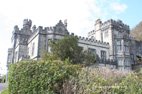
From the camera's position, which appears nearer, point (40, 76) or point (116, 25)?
point (40, 76)

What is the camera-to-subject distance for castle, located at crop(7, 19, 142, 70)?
3969 cm

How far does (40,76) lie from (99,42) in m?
32.0

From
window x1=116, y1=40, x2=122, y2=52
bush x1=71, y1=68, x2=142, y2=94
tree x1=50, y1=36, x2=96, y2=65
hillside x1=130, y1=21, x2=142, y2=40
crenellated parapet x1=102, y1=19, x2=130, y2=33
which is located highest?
hillside x1=130, y1=21, x2=142, y2=40

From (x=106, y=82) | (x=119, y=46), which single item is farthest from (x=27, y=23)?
(x=106, y=82)

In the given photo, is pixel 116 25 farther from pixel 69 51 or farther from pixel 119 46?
pixel 69 51

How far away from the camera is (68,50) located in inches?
1123

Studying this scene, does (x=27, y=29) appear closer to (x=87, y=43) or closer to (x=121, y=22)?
(x=87, y=43)

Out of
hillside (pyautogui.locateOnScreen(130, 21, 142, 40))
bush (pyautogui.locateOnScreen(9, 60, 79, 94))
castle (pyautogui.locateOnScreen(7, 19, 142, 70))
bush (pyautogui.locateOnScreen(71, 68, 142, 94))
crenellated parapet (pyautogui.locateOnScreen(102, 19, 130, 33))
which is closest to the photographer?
bush (pyautogui.locateOnScreen(71, 68, 142, 94))

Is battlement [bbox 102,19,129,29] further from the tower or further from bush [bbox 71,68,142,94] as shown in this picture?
bush [bbox 71,68,142,94]

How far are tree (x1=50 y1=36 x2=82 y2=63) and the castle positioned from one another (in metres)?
10.1

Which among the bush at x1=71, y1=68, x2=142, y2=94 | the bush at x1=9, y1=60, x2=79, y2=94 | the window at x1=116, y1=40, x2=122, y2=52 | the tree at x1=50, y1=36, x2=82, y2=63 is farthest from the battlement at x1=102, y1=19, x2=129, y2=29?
the bush at x1=71, y1=68, x2=142, y2=94

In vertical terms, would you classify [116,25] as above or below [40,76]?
above

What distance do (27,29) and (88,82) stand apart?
3683 cm

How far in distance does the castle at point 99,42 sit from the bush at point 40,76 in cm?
2357
